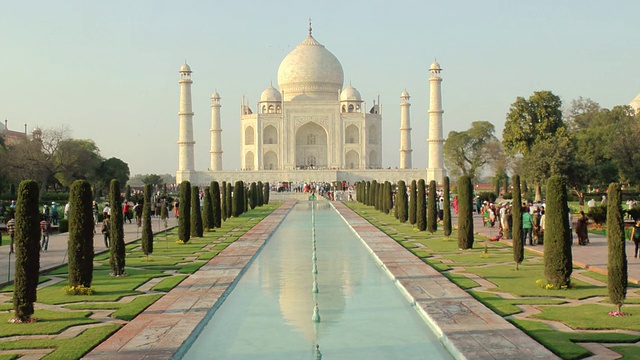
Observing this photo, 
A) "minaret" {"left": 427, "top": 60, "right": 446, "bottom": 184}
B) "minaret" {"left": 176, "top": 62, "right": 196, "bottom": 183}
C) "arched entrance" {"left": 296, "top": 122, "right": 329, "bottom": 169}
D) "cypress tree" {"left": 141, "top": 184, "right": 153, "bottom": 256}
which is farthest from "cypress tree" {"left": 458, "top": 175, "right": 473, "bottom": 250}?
"arched entrance" {"left": 296, "top": 122, "right": 329, "bottom": 169}

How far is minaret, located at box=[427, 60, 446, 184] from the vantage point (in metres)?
42.3

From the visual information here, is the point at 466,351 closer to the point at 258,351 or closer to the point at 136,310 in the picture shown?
the point at 258,351

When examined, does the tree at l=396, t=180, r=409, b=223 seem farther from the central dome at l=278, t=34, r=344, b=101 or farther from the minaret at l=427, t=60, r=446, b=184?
the central dome at l=278, t=34, r=344, b=101

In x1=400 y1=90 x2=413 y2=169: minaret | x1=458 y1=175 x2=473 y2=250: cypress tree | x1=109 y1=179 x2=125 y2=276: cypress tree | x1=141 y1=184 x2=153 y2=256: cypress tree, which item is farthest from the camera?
x1=400 y1=90 x2=413 y2=169: minaret

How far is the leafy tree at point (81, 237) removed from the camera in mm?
8234

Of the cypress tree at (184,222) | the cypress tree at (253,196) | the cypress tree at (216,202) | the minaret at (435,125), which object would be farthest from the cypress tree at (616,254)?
the minaret at (435,125)

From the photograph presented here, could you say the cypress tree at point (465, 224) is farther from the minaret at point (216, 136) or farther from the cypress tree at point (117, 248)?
the minaret at point (216, 136)

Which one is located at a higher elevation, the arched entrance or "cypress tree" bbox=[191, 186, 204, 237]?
the arched entrance

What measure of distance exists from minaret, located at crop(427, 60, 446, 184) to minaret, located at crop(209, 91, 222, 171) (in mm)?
12236

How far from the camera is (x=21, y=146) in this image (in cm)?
3341

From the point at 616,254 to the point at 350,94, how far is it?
139 ft

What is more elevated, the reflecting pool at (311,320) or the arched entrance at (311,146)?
the arched entrance at (311,146)

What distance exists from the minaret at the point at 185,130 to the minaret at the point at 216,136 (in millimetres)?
3452

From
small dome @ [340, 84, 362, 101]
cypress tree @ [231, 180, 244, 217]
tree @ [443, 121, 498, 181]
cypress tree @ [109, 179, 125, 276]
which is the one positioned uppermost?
small dome @ [340, 84, 362, 101]
